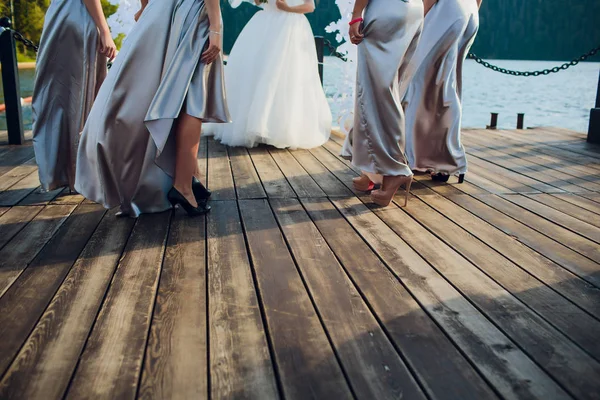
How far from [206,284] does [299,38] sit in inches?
144

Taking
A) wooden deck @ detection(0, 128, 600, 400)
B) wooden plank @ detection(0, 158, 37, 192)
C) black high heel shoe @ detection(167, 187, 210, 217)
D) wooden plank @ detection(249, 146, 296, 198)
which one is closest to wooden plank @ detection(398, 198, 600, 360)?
wooden deck @ detection(0, 128, 600, 400)

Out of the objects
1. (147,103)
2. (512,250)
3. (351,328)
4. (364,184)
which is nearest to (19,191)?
(147,103)

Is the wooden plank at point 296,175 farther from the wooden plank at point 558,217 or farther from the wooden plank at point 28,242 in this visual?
the wooden plank at point 28,242

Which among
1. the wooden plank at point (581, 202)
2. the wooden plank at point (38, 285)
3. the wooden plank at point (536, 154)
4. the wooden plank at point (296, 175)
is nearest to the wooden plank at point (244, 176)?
the wooden plank at point (296, 175)

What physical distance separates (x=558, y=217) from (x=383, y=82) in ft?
3.90

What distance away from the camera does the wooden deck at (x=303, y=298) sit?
154cm

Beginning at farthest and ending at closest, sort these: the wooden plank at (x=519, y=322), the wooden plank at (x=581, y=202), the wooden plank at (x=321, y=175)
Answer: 1. the wooden plank at (x=321, y=175)
2. the wooden plank at (x=581, y=202)
3. the wooden plank at (x=519, y=322)

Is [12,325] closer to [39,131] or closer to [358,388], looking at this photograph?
[358,388]

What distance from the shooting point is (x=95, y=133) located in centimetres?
289

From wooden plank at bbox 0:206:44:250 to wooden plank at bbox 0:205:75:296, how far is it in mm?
26

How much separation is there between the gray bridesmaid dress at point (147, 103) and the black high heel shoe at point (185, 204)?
0.11 m

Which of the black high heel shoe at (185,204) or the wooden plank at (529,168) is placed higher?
the black high heel shoe at (185,204)

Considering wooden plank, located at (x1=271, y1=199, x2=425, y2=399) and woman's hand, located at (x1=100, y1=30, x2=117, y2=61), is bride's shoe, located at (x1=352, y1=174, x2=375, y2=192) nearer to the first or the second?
wooden plank, located at (x1=271, y1=199, x2=425, y2=399)

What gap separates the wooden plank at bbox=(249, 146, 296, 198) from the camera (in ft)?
11.7
